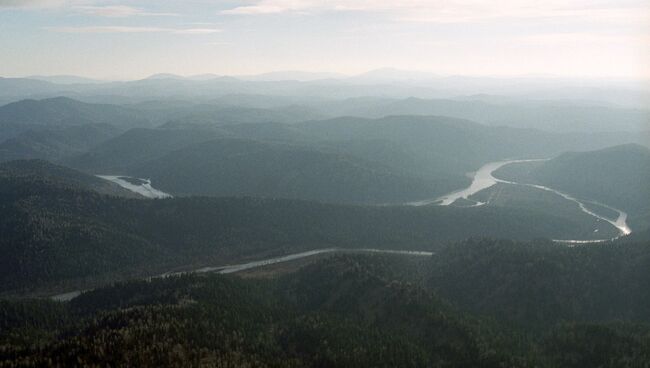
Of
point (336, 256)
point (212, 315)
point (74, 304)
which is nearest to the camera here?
point (212, 315)

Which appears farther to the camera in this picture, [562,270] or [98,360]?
[562,270]

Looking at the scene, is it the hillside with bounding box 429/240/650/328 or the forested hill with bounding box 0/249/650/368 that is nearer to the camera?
the forested hill with bounding box 0/249/650/368

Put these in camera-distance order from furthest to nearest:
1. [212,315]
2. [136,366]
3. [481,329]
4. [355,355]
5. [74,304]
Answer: [74,304]
[481,329]
[212,315]
[355,355]
[136,366]

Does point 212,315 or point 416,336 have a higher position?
point 212,315

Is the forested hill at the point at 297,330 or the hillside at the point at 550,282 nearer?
the forested hill at the point at 297,330

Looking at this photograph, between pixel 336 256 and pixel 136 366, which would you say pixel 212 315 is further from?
pixel 336 256

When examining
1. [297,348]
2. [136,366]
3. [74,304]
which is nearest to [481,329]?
[297,348]

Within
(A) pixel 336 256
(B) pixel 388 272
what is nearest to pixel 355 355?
(B) pixel 388 272

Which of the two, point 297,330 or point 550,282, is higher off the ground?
point 297,330

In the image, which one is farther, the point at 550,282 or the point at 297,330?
the point at 550,282
